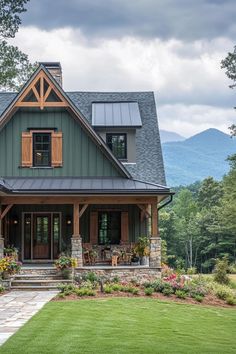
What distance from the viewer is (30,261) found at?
854 inches

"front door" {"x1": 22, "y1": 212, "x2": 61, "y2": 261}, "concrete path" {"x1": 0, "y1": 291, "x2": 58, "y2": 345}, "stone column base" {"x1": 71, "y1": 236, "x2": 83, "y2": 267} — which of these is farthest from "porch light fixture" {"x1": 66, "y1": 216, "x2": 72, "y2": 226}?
"concrete path" {"x1": 0, "y1": 291, "x2": 58, "y2": 345}

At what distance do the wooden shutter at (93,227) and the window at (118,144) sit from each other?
2511 millimetres

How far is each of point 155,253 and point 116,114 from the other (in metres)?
6.37

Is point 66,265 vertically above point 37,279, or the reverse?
point 66,265

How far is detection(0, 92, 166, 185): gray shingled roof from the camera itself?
21.5 metres

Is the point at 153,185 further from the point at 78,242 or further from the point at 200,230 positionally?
the point at 200,230

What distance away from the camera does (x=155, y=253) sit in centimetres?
1934

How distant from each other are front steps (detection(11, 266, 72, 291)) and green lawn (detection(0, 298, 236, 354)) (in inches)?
147

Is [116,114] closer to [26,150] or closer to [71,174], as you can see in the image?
[71,174]

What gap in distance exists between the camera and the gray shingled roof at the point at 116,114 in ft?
72.8

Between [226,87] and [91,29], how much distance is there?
19.4m

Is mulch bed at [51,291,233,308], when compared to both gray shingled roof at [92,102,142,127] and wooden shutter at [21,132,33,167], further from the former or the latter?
gray shingled roof at [92,102,142,127]

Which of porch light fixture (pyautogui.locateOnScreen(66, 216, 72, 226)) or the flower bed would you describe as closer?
the flower bed

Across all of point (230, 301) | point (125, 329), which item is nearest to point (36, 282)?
point (230, 301)
